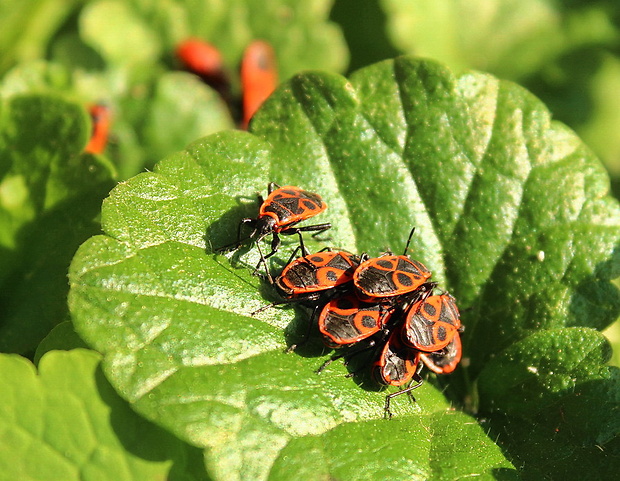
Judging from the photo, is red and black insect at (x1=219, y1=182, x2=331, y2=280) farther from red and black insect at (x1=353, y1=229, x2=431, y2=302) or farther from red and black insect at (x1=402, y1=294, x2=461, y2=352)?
Result: red and black insect at (x1=402, y1=294, x2=461, y2=352)

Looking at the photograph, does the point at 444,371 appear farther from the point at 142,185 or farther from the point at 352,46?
the point at 352,46

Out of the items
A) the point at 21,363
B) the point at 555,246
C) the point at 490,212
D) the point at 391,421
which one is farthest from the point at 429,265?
the point at 21,363

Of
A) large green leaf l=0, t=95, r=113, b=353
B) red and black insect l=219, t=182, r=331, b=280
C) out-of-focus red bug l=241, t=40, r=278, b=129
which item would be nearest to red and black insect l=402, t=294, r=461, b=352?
red and black insect l=219, t=182, r=331, b=280

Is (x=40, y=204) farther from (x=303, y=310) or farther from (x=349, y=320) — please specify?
(x=349, y=320)

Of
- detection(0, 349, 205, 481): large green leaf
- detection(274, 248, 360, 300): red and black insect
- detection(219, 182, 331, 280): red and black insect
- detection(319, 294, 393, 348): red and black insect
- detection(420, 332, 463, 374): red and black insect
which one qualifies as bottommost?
detection(0, 349, 205, 481): large green leaf

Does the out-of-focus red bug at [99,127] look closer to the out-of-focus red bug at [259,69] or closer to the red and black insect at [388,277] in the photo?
the out-of-focus red bug at [259,69]

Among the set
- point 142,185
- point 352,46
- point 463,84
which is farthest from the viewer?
point 352,46

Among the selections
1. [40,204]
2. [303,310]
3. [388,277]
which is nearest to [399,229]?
[388,277]
